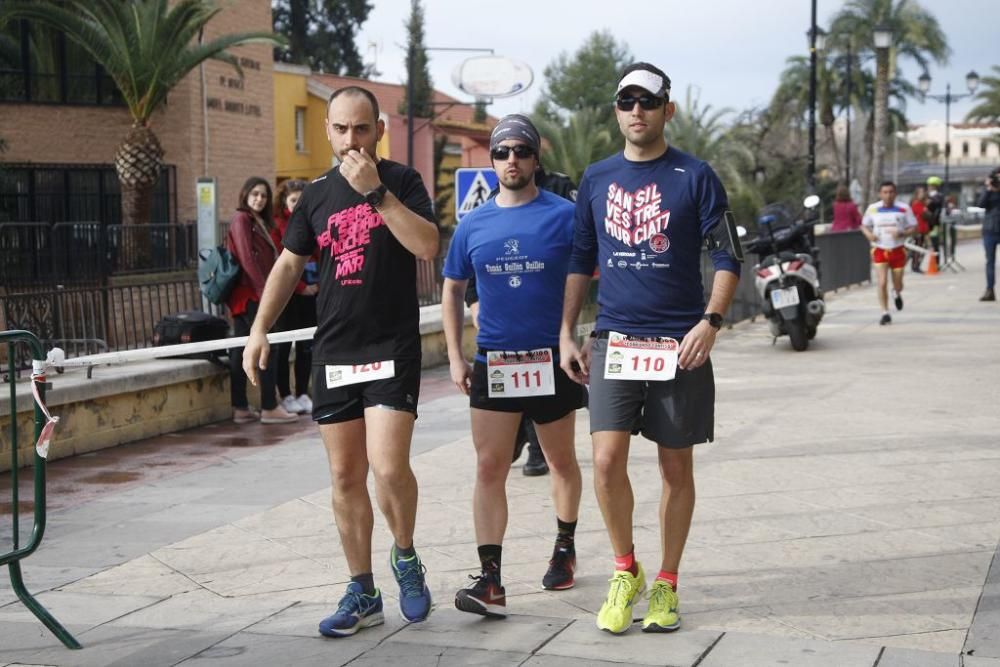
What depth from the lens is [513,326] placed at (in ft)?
17.4

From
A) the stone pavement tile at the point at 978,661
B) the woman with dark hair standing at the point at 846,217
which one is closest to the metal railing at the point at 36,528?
the stone pavement tile at the point at 978,661

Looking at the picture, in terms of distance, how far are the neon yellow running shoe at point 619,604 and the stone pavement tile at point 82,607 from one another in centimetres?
181

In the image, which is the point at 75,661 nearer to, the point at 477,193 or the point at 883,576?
the point at 883,576

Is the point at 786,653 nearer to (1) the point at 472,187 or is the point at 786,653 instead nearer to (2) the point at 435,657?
(2) the point at 435,657

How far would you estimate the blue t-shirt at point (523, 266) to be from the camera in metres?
5.27

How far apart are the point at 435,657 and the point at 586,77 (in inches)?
3054

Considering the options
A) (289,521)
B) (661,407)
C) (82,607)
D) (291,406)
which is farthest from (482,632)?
(291,406)

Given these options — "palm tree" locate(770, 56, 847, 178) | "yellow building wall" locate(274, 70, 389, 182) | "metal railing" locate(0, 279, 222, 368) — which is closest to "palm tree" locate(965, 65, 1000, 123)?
"palm tree" locate(770, 56, 847, 178)

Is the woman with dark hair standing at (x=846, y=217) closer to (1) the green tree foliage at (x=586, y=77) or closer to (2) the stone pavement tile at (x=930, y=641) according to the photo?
(2) the stone pavement tile at (x=930, y=641)

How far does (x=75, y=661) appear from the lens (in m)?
4.57

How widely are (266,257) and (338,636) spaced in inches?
224

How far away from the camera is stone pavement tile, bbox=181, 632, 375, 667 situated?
449 cm

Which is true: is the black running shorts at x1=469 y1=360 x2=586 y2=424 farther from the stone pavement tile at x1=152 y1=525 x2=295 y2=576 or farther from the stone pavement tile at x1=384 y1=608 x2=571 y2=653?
the stone pavement tile at x1=152 y1=525 x2=295 y2=576

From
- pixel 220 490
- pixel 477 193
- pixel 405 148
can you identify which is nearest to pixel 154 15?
pixel 477 193
